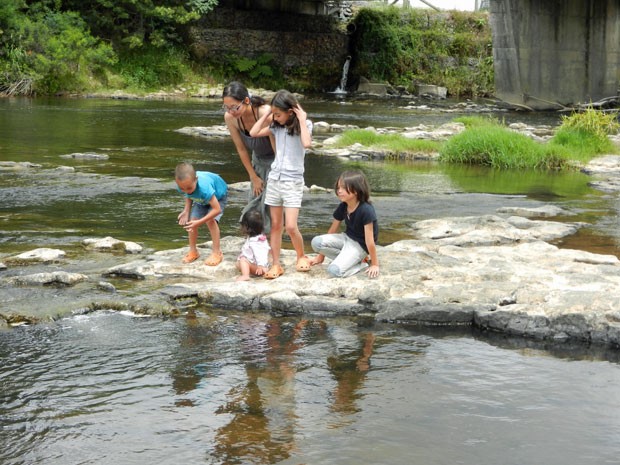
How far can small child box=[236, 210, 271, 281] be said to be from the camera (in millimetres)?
7004

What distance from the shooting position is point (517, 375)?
5.44 m

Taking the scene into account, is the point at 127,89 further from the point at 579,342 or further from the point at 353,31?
the point at 579,342

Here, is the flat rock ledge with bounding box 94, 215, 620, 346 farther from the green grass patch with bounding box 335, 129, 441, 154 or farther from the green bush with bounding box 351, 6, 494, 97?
the green bush with bounding box 351, 6, 494, 97

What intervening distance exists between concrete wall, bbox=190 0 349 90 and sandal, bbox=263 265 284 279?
3130 centimetres

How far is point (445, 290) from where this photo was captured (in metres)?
6.52

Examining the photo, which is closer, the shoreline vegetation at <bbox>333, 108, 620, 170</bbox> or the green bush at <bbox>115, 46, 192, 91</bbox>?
the shoreline vegetation at <bbox>333, 108, 620, 170</bbox>

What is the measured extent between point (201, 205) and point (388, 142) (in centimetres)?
1088

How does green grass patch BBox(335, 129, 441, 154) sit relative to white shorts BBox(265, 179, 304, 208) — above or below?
below

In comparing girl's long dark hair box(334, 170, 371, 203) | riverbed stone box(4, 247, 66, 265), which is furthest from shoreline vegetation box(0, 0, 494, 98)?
girl's long dark hair box(334, 170, 371, 203)

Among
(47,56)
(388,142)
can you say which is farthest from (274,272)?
(47,56)

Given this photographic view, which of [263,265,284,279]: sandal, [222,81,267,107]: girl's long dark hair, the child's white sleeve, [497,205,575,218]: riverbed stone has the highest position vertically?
[222,81,267,107]: girl's long dark hair

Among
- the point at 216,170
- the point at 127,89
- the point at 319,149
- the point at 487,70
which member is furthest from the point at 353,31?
the point at 216,170

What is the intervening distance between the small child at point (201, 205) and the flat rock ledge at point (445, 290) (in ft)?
0.45

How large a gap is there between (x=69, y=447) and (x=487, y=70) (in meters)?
37.1
